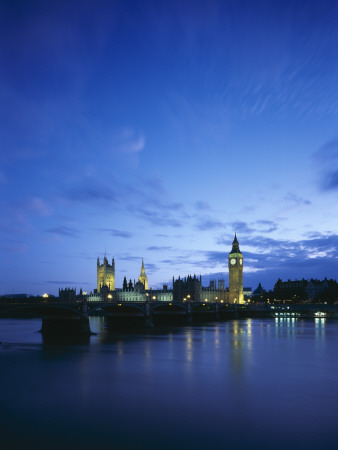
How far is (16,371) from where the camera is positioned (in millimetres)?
30266

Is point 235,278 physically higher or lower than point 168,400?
higher

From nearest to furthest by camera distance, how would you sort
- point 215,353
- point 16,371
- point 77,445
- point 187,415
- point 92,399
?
point 77,445 → point 187,415 → point 92,399 → point 16,371 → point 215,353

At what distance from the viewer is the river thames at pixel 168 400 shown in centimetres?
1584

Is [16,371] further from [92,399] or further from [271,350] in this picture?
[271,350]

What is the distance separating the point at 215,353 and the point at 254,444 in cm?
2629

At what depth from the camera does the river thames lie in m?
15.8

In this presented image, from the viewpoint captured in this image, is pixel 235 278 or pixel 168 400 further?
pixel 235 278

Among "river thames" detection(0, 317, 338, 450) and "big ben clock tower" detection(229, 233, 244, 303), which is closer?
"river thames" detection(0, 317, 338, 450)

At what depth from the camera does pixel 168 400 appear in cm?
2192

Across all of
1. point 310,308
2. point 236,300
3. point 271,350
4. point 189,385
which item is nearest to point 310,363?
point 271,350

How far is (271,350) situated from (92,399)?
26780mm

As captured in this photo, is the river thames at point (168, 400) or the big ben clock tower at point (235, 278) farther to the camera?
the big ben clock tower at point (235, 278)

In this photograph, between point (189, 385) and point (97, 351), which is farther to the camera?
point (97, 351)

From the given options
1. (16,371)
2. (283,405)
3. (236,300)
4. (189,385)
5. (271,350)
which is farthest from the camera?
(236,300)
